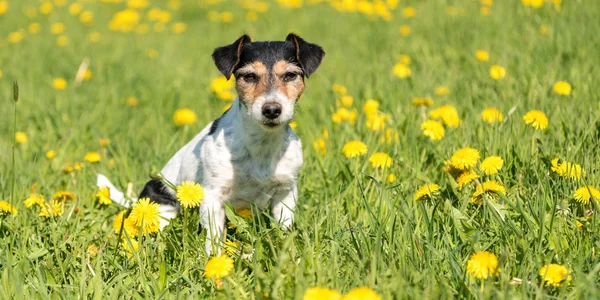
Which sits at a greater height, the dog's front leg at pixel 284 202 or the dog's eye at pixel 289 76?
the dog's eye at pixel 289 76

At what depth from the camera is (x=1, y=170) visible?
4.71 m

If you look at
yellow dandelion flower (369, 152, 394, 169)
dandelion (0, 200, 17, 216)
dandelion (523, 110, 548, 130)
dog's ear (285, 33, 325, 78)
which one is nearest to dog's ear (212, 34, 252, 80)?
dog's ear (285, 33, 325, 78)

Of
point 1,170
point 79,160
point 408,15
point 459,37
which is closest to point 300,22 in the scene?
point 408,15

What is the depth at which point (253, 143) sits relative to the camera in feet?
13.2

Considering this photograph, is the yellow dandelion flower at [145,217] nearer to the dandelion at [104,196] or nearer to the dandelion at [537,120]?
the dandelion at [104,196]

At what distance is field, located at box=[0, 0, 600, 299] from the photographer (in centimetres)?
288

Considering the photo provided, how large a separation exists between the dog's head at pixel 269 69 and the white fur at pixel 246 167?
0.10 m

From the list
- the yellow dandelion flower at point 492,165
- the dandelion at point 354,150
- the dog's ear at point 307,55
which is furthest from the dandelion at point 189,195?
the yellow dandelion flower at point 492,165

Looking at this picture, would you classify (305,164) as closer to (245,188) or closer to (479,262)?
(245,188)

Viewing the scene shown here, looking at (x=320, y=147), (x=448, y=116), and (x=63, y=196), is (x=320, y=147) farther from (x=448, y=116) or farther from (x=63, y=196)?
(x=63, y=196)

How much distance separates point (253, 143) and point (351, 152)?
654mm

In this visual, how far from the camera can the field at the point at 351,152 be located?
2881 millimetres

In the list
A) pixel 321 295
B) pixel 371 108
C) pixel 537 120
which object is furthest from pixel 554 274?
pixel 371 108

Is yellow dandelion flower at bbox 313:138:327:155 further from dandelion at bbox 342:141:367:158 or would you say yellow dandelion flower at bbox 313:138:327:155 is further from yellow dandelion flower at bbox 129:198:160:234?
yellow dandelion flower at bbox 129:198:160:234
